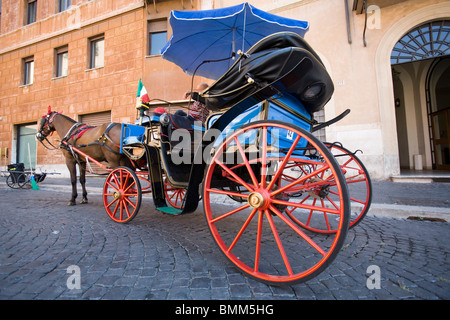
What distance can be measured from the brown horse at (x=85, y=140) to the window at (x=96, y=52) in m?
8.08

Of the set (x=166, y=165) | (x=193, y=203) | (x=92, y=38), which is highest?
(x=92, y=38)

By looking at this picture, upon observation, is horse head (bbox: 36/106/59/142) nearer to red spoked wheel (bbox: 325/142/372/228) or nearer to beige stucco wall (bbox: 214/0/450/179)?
red spoked wheel (bbox: 325/142/372/228)

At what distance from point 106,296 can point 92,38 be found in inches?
548

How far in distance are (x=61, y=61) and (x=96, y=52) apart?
2.64 m

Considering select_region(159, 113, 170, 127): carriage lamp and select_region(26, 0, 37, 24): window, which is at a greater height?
select_region(26, 0, 37, 24): window

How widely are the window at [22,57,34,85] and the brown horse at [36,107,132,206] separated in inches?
487

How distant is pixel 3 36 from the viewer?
14.0 m

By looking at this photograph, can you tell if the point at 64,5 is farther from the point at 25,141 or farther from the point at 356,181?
the point at 356,181

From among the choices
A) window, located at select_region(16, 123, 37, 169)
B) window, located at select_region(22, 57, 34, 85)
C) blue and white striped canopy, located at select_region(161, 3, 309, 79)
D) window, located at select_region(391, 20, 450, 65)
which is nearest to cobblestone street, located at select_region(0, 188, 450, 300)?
blue and white striped canopy, located at select_region(161, 3, 309, 79)

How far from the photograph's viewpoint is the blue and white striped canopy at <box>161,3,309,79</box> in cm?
316

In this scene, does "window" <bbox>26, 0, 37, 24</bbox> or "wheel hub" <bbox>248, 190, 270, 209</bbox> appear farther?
"window" <bbox>26, 0, 37, 24</bbox>

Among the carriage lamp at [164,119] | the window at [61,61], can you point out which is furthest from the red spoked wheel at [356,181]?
the window at [61,61]

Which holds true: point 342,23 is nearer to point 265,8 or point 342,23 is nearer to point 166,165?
point 265,8
